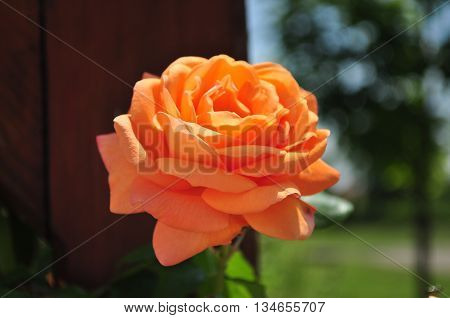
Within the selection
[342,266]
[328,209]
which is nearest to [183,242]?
[328,209]

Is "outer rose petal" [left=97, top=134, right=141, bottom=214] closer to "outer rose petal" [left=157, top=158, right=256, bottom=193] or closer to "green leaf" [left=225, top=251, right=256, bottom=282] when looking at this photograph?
"outer rose petal" [left=157, top=158, right=256, bottom=193]

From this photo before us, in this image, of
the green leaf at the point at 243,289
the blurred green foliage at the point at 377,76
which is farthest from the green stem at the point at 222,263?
the blurred green foliage at the point at 377,76

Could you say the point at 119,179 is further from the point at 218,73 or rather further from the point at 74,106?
the point at 74,106

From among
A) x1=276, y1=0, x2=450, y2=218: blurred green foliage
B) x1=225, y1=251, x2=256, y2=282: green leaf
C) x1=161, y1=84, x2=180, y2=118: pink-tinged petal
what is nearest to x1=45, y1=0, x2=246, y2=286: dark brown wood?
x1=225, y1=251, x2=256, y2=282: green leaf

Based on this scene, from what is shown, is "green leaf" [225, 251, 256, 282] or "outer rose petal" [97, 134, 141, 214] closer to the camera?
"outer rose petal" [97, 134, 141, 214]

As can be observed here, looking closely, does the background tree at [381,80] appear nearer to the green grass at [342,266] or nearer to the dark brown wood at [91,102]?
the green grass at [342,266]

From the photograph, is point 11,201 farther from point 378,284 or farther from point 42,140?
point 378,284
